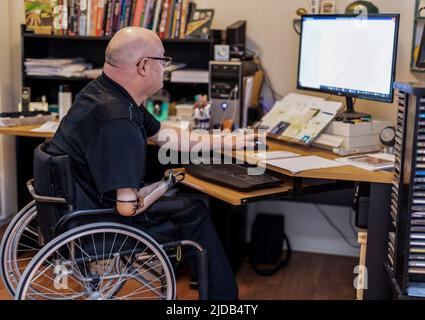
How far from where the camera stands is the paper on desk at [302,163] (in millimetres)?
2541

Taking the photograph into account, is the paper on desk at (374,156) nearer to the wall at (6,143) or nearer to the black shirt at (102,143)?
the black shirt at (102,143)

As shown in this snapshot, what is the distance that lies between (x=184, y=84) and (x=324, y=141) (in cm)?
107

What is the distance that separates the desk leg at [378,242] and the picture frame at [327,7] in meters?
1.21

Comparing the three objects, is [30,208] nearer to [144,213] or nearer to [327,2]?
A: [144,213]

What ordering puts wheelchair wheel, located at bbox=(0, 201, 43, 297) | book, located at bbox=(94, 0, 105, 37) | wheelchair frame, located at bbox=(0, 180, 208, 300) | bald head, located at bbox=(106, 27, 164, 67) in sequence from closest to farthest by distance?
wheelchair frame, located at bbox=(0, 180, 208, 300) → bald head, located at bbox=(106, 27, 164, 67) → wheelchair wheel, located at bbox=(0, 201, 43, 297) → book, located at bbox=(94, 0, 105, 37)

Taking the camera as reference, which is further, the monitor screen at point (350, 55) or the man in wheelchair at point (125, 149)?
the monitor screen at point (350, 55)

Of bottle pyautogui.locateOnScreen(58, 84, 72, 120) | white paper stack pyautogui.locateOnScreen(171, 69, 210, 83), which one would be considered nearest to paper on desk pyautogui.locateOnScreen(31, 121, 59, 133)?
bottle pyautogui.locateOnScreen(58, 84, 72, 120)

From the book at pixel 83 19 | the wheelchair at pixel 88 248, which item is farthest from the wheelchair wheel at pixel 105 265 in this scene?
the book at pixel 83 19

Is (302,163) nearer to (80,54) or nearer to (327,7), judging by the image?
(327,7)

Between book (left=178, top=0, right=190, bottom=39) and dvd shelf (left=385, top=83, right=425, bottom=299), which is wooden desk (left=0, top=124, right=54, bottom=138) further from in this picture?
dvd shelf (left=385, top=83, right=425, bottom=299)

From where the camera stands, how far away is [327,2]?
10.8 ft

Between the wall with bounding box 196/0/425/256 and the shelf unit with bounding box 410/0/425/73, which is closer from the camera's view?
the shelf unit with bounding box 410/0/425/73

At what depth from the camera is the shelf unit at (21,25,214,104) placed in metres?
3.59
